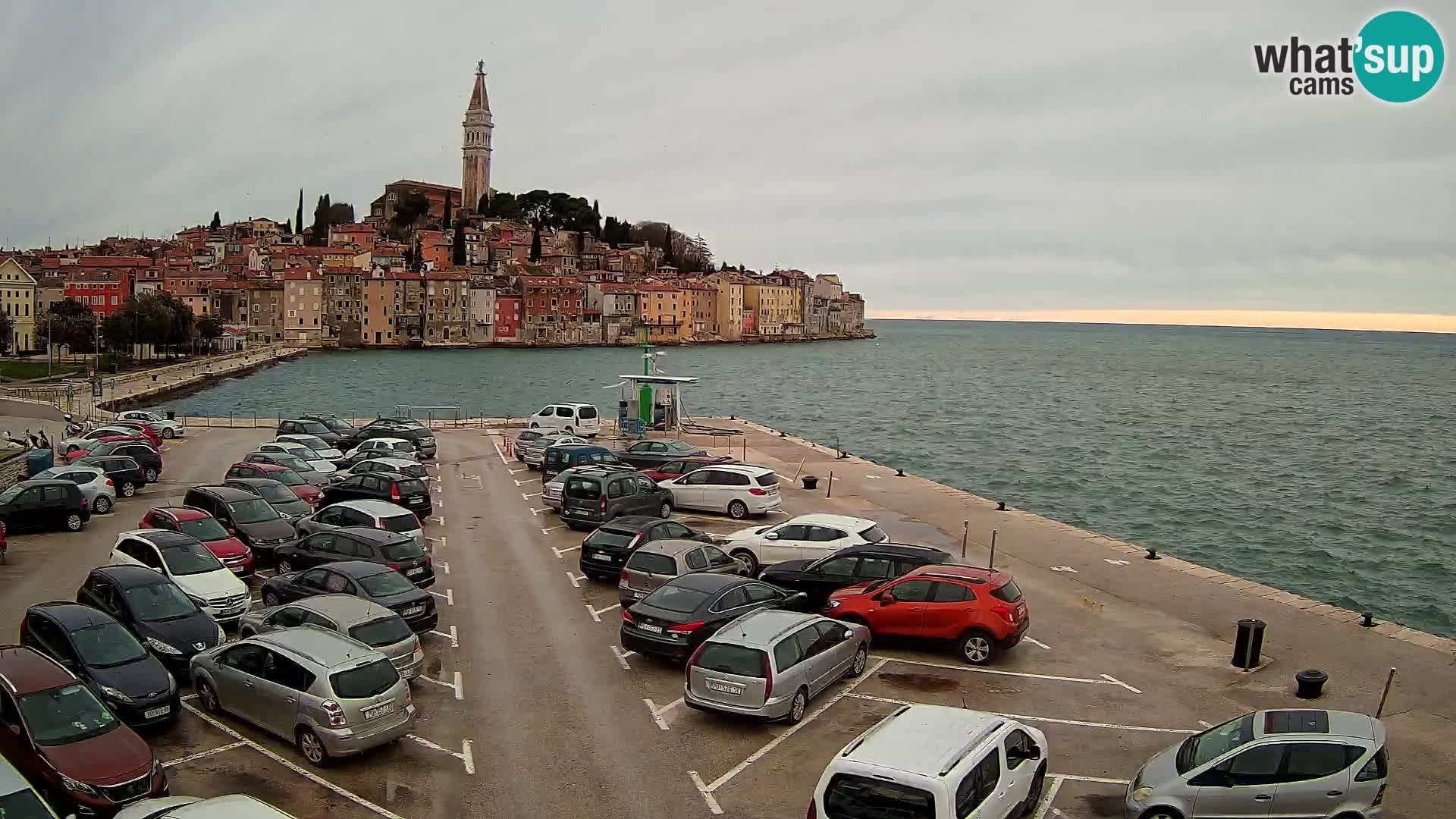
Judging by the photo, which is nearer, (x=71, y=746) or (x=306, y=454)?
(x=71, y=746)

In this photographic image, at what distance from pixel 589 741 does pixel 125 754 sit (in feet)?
14.2

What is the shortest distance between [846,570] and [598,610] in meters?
3.93

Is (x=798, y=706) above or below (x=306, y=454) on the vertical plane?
below

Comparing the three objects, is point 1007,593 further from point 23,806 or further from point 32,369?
point 32,369

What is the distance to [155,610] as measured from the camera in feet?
42.6

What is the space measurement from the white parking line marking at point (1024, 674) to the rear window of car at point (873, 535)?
4.56 meters

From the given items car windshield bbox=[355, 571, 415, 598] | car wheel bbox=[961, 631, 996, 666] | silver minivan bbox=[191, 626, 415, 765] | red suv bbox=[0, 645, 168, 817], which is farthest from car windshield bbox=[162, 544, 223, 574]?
car wheel bbox=[961, 631, 996, 666]

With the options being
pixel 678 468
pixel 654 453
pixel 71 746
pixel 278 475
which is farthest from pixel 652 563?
pixel 654 453

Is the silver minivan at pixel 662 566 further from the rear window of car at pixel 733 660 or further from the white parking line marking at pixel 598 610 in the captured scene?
the rear window of car at pixel 733 660

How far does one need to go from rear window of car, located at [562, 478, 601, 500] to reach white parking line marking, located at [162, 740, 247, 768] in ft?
38.1

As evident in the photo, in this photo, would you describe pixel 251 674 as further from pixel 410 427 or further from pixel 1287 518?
pixel 1287 518

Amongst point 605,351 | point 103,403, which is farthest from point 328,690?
point 605,351

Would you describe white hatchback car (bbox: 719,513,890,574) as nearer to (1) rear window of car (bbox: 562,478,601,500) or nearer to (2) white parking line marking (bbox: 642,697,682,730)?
(1) rear window of car (bbox: 562,478,601,500)

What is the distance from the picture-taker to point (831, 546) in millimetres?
17953
